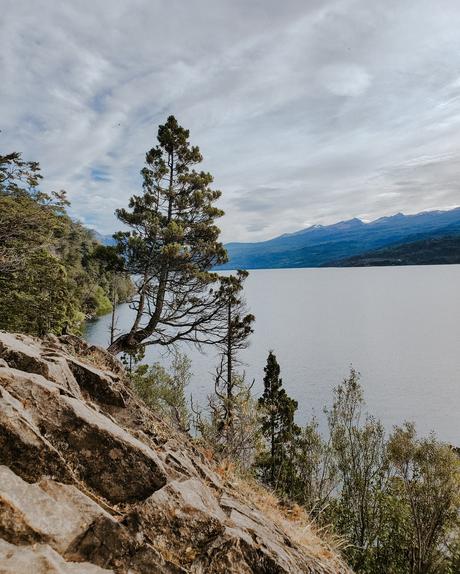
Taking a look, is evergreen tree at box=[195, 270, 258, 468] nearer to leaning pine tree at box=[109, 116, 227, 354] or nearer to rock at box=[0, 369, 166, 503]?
leaning pine tree at box=[109, 116, 227, 354]

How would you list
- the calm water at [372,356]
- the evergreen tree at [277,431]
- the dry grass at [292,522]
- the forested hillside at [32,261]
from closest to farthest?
the dry grass at [292,522] → the forested hillside at [32,261] → the evergreen tree at [277,431] → the calm water at [372,356]

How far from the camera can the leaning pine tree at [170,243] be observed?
62.8 feet

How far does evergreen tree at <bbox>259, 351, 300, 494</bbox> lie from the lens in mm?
39188

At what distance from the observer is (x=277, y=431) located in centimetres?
4219

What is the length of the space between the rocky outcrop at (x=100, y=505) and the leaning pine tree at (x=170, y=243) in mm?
11617

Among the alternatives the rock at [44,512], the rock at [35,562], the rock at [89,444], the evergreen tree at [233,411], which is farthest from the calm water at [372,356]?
the rock at [35,562]

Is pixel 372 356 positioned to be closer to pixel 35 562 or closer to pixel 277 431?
pixel 277 431

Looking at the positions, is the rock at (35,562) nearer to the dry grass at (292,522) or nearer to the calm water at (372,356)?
the dry grass at (292,522)

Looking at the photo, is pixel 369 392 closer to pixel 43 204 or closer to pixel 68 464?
pixel 43 204

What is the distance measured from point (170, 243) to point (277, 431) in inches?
1205

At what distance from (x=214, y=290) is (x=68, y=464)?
611 inches

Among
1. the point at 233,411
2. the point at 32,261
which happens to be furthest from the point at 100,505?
the point at 32,261

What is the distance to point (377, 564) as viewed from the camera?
2867 centimetres

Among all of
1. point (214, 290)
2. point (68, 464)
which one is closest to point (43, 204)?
point (214, 290)
